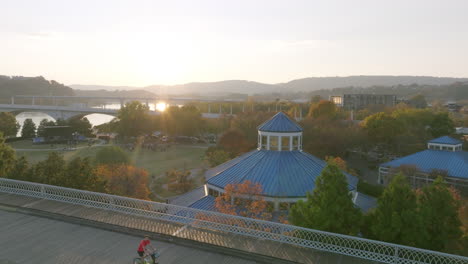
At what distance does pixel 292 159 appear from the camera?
27.9 metres

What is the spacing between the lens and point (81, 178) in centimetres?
2225

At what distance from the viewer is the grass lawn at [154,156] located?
4775 cm

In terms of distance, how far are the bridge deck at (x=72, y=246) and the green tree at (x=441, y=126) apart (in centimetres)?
5639

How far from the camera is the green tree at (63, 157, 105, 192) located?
72.5 ft

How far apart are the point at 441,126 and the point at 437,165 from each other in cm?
2545

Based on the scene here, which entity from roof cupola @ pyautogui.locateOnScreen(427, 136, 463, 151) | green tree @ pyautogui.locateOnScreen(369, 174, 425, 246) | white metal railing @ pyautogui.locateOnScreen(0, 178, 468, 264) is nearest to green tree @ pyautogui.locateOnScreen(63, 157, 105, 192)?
white metal railing @ pyautogui.locateOnScreen(0, 178, 468, 264)

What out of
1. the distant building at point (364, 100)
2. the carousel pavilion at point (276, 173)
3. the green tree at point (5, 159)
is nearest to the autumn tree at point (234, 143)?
the carousel pavilion at point (276, 173)

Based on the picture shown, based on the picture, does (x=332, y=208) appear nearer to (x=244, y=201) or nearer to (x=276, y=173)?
(x=244, y=201)

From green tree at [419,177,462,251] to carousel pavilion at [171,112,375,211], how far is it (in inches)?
427

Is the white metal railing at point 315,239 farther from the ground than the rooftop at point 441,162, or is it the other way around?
the white metal railing at point 315,239

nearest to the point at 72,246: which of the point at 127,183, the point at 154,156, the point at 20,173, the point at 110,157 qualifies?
the point at 20,173

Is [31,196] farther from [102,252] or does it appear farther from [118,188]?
[118,188]

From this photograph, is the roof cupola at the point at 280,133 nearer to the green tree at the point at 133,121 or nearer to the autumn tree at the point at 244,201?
the autumn tree at the point at 244,201

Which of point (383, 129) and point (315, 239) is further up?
point (383, 129)
